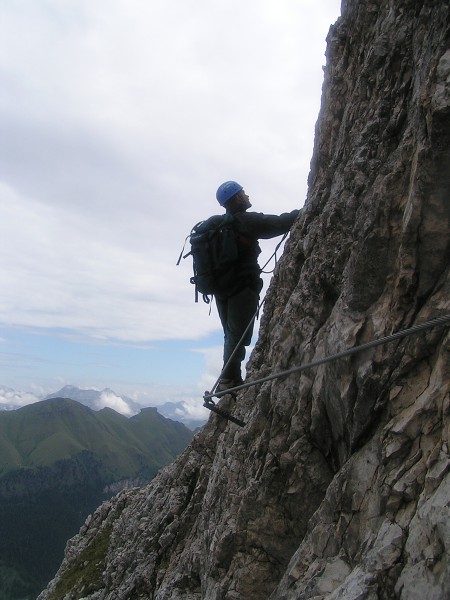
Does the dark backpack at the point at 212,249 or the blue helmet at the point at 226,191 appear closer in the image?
the dark backpack at the point at 212,249

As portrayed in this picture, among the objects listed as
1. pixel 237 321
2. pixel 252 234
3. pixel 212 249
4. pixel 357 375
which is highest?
pixel 252 234

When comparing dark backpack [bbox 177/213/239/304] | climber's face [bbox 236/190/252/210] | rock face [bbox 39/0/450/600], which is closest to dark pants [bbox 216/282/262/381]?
rock face [bbox 39/0/450/600]

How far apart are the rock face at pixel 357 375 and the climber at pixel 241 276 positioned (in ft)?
2.07

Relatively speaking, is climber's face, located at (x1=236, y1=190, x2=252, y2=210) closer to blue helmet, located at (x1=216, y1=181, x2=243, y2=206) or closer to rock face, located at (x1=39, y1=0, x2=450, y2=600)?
blue helmet, located at (x1=216, y1=181, x2=243, y2=206)

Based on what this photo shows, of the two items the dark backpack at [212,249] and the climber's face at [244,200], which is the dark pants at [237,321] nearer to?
the dark backpack at [212,249]

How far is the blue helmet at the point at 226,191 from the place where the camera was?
1280cm

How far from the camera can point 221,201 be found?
42.1 feet

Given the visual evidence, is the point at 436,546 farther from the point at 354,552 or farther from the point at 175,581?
the point at 175,581

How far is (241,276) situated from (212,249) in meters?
1.38

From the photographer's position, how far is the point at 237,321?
532 inches

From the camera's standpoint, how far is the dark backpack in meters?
12.2

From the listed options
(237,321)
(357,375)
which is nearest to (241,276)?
(237,321)

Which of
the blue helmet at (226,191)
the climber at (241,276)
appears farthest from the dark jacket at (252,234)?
the blue helmet at (226,191)

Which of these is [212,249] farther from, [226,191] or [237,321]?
[237,321]
